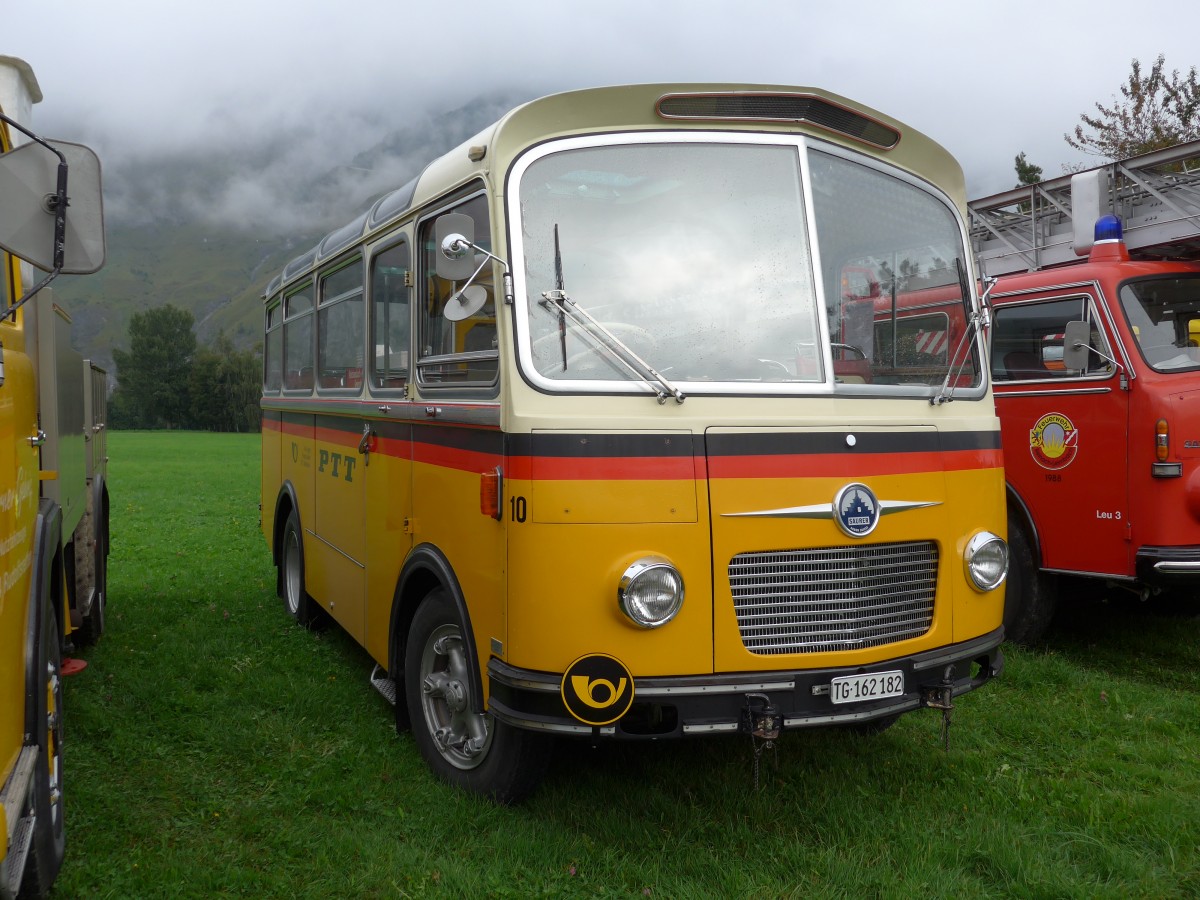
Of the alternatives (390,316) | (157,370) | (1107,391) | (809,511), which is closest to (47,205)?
(390,316)

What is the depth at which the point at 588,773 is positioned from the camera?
15.4 feet

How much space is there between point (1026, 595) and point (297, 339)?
525 cm

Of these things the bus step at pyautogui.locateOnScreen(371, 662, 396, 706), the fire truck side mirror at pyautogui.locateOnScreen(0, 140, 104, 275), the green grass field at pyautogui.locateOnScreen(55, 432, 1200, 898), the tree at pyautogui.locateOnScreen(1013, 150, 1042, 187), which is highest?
the tree at pyautogui.locateOnScreen(1013, 150, 1042, 187)

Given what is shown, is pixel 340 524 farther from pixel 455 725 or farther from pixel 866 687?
pixel 866 687

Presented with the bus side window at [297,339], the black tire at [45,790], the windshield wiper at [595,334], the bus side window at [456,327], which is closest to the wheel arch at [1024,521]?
the windshield wiper at [595,334]

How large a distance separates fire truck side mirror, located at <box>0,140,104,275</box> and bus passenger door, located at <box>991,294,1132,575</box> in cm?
546

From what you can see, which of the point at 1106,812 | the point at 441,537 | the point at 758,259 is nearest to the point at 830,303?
the point at 758,259

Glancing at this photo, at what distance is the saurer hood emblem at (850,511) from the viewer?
3.83 m

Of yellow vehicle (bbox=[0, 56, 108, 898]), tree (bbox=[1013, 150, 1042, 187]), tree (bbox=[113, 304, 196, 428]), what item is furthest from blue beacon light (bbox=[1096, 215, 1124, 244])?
tree (bbox=[113, 304, 196, 428])

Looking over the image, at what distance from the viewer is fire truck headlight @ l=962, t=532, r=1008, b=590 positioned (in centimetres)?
423

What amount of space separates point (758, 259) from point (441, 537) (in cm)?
172

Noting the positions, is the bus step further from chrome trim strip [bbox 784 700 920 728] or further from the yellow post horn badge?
chrome trim strip [bbox 784 700 920 728]

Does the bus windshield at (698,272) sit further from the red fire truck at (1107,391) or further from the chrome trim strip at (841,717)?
the red fire truck at (1107,391)

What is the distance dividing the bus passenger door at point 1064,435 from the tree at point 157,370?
291 ft
